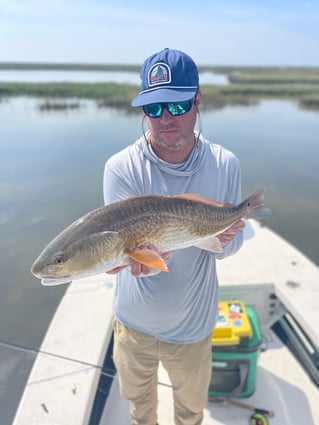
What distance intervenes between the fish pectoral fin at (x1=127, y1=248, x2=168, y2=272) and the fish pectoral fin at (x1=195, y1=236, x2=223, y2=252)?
36 cm

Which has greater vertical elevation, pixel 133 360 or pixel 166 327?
pixel 166 327

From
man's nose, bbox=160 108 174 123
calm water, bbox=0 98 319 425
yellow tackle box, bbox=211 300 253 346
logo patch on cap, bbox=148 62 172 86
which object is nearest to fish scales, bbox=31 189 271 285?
man's nose, bbox=160 108 174 123

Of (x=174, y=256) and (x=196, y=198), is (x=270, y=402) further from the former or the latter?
(x=196, y=198)

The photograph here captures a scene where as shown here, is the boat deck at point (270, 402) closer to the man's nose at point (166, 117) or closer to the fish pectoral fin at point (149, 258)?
the fish pectoral fin at point (149, 258)

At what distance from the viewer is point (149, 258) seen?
75.4 inches

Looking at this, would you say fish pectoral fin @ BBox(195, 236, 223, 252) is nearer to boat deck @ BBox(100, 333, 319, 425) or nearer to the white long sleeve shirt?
the white long sleeve shirt

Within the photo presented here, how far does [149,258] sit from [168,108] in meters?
0.85

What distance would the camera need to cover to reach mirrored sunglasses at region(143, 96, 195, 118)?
205 cm

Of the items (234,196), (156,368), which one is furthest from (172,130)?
(156,368)

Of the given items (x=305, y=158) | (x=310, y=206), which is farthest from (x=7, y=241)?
(x=305, y=158)

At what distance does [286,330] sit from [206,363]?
1.88 m

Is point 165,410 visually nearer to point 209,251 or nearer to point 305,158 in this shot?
point 209,251

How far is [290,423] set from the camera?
10.4 ft

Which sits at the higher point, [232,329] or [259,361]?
[232,329]
